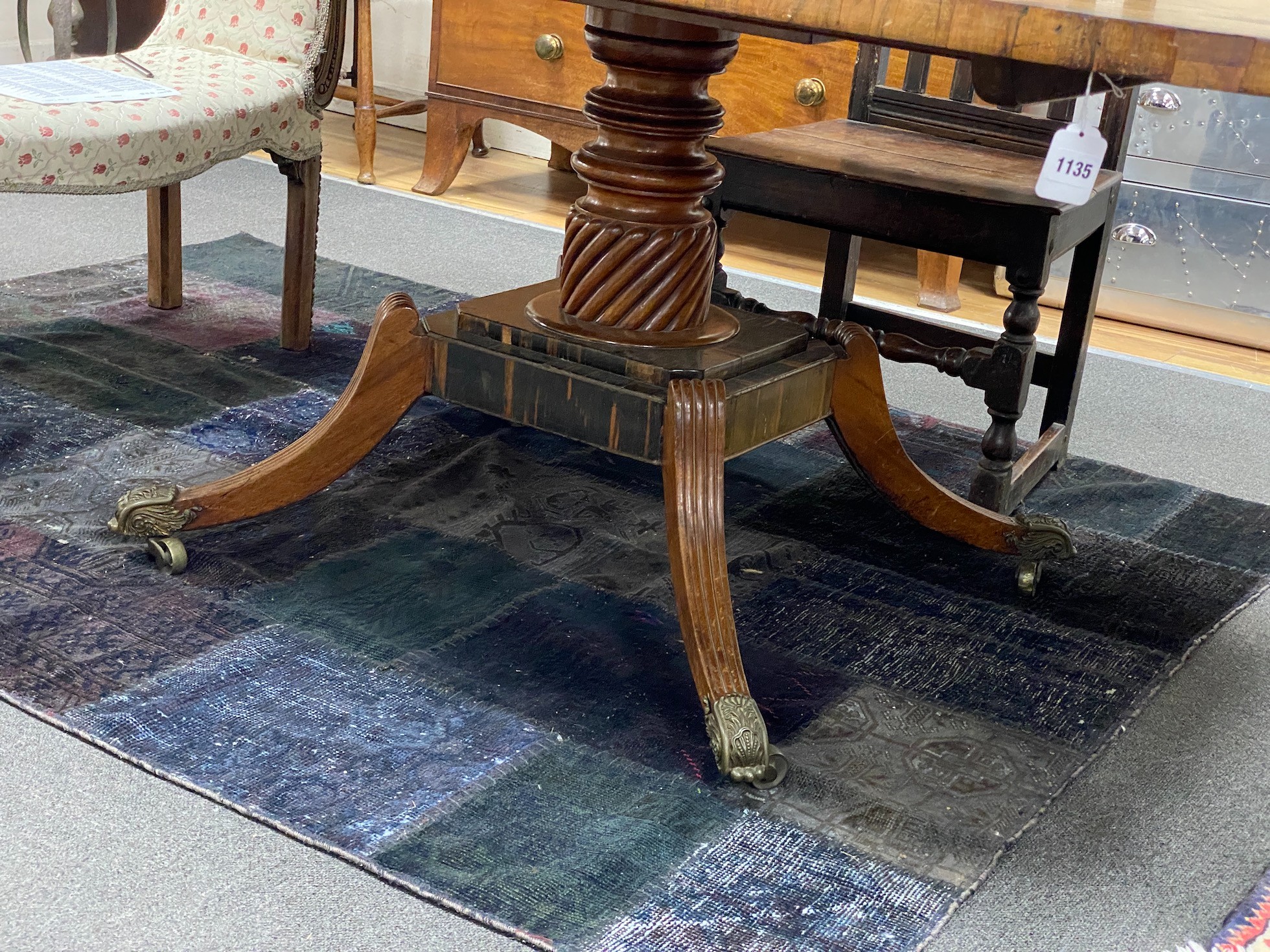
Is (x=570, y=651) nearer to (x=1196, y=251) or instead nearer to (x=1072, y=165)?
(x=1072, y=165)

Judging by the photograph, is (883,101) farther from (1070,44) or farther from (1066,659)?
(1070,44)

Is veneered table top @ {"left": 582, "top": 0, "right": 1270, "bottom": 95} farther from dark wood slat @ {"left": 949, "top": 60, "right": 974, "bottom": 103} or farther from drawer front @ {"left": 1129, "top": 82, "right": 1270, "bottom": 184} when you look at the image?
drawer front @ {"left": 1129, "top": 82, "right": 1270, "bottom": 184}

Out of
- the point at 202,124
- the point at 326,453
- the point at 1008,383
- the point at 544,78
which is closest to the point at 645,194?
the point at 326,453

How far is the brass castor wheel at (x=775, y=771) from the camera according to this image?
1.20 metres

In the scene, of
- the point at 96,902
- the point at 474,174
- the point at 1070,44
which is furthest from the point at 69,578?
the point at 474,174

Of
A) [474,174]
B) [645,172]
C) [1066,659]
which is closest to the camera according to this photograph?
[645,172]

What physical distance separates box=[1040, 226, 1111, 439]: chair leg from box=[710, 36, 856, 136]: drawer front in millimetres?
1115

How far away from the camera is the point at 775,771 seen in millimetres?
1212

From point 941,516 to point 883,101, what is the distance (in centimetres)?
72

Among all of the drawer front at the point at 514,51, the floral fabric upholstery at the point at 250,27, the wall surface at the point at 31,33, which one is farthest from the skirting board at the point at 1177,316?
the wall surface at the point at 31,33

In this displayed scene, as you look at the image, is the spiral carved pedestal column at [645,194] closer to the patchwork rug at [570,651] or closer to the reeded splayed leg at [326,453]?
the reeded splayed leg at [326,453]

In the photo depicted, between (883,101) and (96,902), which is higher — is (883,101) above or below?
above

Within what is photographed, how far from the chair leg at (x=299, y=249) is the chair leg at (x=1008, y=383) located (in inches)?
41.7

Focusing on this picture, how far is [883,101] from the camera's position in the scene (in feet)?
6.81
